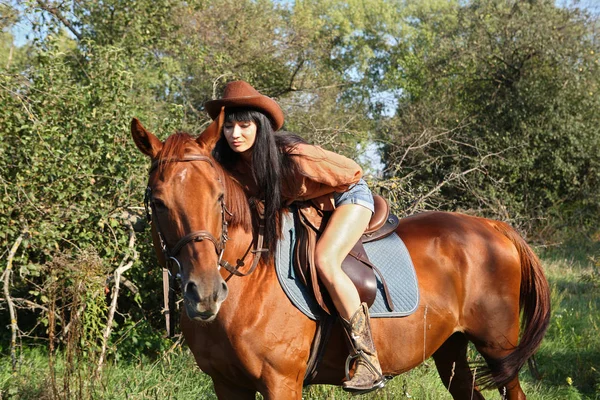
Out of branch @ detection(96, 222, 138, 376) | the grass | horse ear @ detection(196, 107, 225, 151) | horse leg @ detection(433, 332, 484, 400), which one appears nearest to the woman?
horse ear @ detection(196, 107, 225, 151)

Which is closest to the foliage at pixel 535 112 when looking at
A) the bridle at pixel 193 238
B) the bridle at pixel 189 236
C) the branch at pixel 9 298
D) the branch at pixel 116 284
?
the branch at pixel 116 284

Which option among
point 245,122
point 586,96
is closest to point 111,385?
point 245,122

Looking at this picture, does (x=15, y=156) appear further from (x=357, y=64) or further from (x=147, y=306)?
(x=357, y=64)

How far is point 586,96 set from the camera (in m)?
14.9

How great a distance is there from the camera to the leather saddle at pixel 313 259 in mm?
3240

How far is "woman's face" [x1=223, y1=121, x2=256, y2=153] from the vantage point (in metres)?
3.25

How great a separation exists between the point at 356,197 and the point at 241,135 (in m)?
0.75

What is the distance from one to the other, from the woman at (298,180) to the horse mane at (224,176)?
0.12 meters

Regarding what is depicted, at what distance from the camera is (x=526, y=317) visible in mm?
4270

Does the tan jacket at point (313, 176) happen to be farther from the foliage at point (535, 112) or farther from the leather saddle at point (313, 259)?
the foliage at point (535, 112)

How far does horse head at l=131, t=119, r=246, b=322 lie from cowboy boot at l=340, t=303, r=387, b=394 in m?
0.87

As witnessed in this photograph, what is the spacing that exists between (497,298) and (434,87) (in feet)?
49.3

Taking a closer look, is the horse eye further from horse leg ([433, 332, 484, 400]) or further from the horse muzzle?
horse leg ([433, 332, 484, 400])

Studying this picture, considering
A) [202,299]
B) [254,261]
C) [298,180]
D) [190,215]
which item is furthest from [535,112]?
[202,299]
